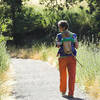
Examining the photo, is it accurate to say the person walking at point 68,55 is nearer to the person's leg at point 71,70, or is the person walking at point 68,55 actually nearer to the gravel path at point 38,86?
the person's leg at point 71,70

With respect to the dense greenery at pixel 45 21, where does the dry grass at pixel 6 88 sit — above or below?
below

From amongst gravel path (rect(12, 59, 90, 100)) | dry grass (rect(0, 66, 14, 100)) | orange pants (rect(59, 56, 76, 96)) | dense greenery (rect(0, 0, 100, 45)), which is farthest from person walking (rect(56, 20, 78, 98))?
dense greenery (rect(0, 0, 100, 45))

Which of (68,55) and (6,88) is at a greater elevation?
(68,55)

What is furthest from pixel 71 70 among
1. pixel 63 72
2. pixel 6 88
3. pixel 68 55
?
pixel 6 88

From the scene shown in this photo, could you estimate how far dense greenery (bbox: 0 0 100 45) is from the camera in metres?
23.6

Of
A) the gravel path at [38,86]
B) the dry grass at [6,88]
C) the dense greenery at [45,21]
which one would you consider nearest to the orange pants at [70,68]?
the gravel path at [38,86]

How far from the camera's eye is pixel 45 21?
24.8m

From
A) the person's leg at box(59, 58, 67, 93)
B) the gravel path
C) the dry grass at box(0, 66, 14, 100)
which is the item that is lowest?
the gravel path

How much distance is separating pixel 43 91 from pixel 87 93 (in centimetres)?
110

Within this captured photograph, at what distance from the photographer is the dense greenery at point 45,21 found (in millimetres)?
23609

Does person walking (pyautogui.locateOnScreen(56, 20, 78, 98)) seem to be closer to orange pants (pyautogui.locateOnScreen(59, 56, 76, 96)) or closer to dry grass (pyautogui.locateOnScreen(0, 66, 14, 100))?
orange pants (pyautogui.locateOnScreen(59, 56, 76, 96))

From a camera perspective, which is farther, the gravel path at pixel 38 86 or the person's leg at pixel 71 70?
the gravel path at pixel 38 86

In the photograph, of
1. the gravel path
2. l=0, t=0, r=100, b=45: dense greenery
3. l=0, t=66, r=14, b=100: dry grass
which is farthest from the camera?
l=0, t=0, r=100, b=45: dense greenery

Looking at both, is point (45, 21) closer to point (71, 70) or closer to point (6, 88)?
point (6, 88)
